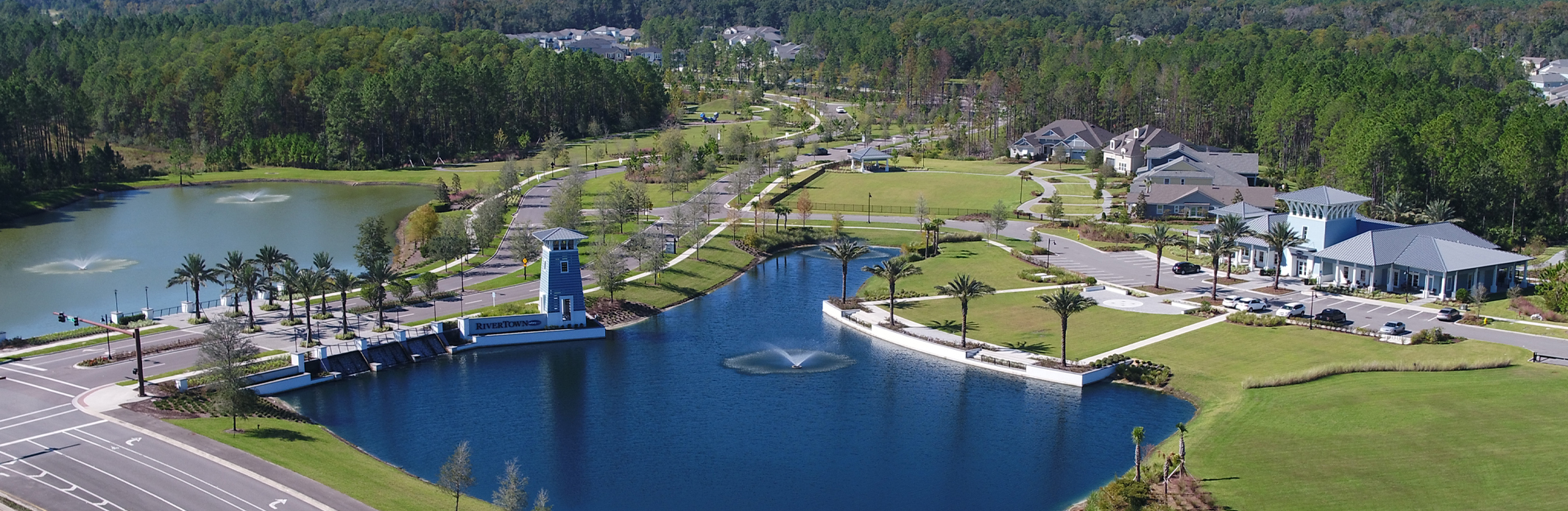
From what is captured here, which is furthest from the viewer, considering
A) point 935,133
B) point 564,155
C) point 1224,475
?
point 935,133

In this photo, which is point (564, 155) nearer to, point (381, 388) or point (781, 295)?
point (781, 295)

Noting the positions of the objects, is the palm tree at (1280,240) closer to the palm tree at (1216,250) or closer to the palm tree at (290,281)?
the palm tree at (1216,250)

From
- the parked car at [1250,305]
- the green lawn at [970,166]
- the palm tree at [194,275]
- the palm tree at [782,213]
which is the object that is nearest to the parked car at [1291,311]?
the parked car at [1250,305]

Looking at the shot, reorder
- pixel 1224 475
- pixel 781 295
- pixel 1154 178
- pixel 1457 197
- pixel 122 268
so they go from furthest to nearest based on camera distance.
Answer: pixel 1154 178
pixel 1457 197
pixel 122 268
pixel 781 295
pixel 1224 475

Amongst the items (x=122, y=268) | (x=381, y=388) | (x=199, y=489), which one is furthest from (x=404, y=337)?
(x=122, y=268)

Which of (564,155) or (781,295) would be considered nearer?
(781,295)

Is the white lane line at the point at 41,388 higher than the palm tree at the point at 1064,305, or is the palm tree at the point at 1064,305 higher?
the palm tree at the point at 1064,305

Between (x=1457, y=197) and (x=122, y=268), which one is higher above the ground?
(x=1457, y=197)
